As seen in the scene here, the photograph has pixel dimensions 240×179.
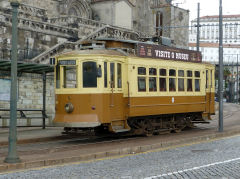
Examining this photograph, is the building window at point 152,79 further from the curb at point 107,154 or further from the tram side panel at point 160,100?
the curb at point 107,154

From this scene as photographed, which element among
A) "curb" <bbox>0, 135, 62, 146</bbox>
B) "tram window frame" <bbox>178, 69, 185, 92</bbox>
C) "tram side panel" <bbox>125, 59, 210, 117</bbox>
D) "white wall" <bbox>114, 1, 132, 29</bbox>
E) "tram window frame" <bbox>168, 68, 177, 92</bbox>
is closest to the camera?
"curb" <bbox>0, 135, 62, 146</bbox>

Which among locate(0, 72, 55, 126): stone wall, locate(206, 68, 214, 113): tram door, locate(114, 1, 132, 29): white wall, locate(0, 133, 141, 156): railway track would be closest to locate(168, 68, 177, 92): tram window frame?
locate(0, 133, 141, 156): railway track

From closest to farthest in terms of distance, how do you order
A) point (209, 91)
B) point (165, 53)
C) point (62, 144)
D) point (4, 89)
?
point (62, 144), point (165, 53), point (4, 89), point (209, 91)

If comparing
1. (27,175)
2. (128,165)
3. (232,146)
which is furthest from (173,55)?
(27,175)

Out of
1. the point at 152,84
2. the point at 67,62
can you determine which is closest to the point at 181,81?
the point at 152,84

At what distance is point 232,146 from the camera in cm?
1639

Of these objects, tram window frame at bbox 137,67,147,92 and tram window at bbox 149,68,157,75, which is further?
tram window at bbox 149,68,157,75

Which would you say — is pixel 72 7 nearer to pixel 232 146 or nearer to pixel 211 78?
pixel 211 78

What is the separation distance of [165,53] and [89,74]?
423cm

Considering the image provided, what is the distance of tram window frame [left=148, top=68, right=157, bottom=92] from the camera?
1845 centimetres

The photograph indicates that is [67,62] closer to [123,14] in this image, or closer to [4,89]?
[4,89]

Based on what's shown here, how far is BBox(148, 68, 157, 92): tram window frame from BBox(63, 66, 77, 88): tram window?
3262mm

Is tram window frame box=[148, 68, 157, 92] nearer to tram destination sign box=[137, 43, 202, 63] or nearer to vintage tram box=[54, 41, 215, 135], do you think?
vintage tram box=[54, 41, 215, 135]

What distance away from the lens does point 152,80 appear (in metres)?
18.6
